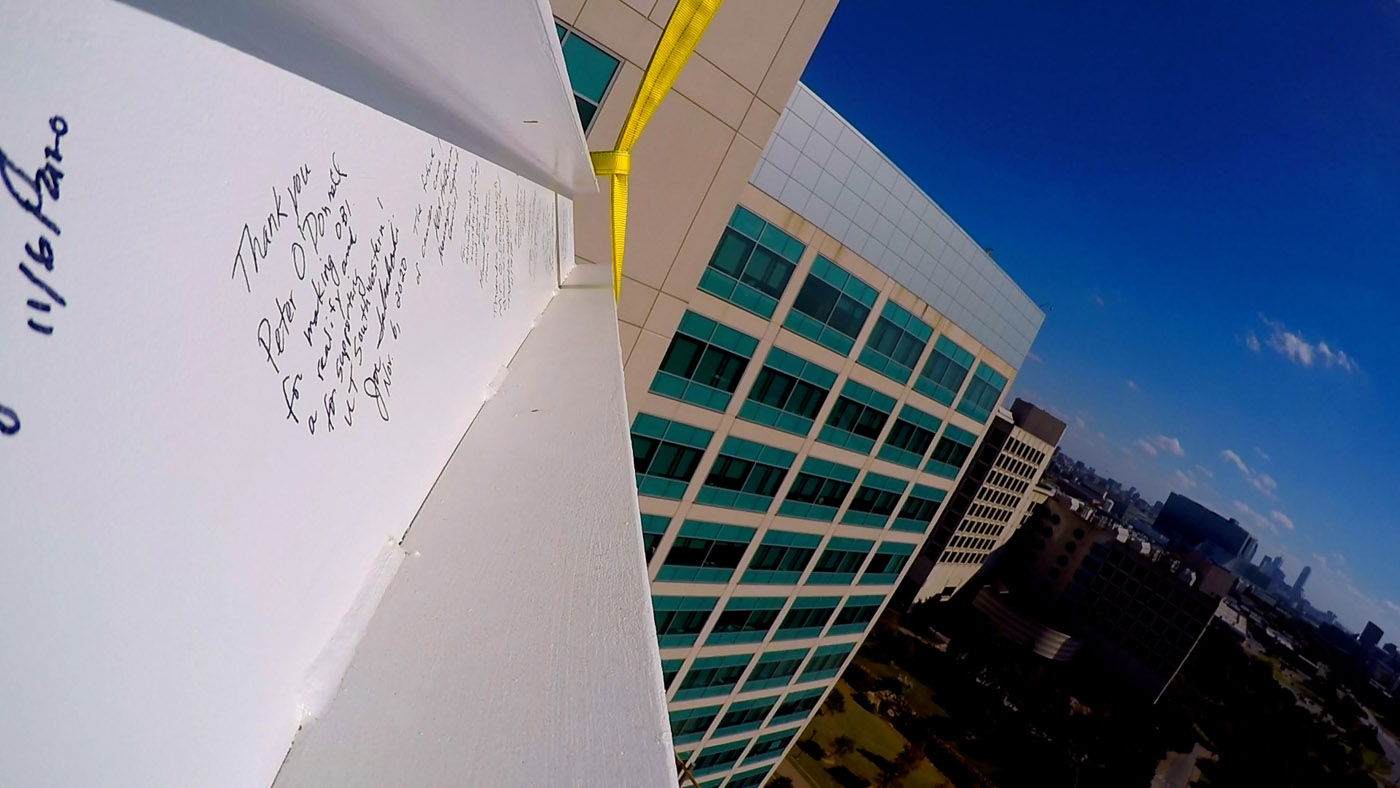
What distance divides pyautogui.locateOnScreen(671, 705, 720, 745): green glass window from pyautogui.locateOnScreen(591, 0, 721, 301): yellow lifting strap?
1747 cm

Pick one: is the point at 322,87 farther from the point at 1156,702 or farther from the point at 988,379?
the point at 1156,702

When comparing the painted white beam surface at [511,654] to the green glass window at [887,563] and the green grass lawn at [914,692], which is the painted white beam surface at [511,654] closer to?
the green glass window at [887,563]

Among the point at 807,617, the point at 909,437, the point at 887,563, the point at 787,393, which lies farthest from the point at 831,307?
the point at 887,563

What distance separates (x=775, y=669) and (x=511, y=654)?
21.5 meters

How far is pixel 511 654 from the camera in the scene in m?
0.86

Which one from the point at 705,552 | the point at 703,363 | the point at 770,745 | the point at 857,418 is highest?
the point at 857,418

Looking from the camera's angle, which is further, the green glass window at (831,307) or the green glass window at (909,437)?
the green glass window at (909,437)

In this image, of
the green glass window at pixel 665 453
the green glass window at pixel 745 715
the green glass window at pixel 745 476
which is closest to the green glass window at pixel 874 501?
the green glass window at pixel 745 476

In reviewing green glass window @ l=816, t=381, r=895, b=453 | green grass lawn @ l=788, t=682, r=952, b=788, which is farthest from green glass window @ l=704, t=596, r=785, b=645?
green grass lawn @ l=788, t=682, r=952, b=788

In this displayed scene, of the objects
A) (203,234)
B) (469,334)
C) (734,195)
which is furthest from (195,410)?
(734,195)

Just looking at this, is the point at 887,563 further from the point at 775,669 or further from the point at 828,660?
the point at 775,669

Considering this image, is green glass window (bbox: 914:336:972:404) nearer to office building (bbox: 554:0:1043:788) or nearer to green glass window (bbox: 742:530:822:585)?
office building (bbox: 554:0:1043:788)

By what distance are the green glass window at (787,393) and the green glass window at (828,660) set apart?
Result: 9.47 meters

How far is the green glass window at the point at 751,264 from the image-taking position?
11719mm
